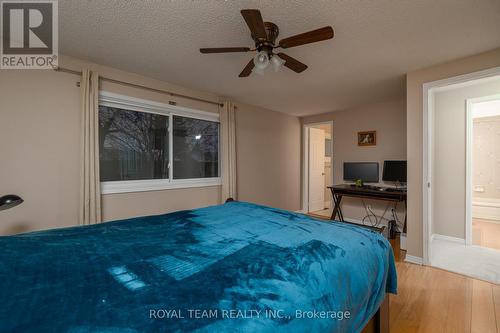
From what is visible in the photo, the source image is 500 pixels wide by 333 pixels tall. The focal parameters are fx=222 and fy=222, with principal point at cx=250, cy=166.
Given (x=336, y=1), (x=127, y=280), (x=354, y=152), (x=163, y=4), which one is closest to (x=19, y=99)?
(x=163, y=4)

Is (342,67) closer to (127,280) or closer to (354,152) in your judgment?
(354,152)

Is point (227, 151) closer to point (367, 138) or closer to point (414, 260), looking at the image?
point (367, 138)

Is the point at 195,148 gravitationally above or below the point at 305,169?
above

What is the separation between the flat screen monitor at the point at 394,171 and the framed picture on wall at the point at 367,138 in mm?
496

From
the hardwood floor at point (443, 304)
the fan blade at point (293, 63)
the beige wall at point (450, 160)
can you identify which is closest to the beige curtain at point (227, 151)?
the fan blade at point (293, 63)

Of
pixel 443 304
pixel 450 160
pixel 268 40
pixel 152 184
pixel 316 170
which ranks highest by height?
pixel 268 40

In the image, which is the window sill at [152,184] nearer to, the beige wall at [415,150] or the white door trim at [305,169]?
the white door trim at [305,169]

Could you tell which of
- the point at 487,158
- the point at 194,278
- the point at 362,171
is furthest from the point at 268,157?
the point at 487,158

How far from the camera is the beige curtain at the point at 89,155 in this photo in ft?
7.75

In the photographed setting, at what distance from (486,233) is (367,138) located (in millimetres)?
2395

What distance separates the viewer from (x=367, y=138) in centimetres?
423

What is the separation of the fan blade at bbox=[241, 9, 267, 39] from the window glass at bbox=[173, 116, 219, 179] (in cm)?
208

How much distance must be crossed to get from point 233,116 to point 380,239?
115 inches

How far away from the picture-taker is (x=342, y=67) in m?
2.63
